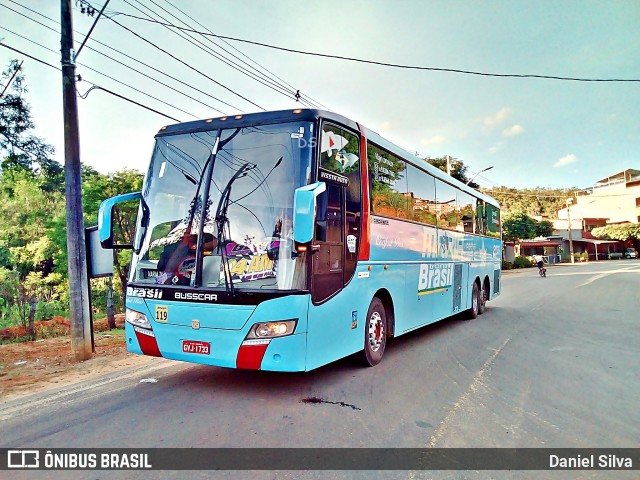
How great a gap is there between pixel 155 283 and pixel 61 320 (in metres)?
→ 9.11

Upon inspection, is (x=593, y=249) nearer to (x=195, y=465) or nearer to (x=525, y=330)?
(x=525, y=330)

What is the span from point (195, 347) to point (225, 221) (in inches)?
58.3

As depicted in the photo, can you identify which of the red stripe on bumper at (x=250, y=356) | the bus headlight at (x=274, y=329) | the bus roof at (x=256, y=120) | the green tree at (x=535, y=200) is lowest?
the red stripe on bumper at (x=250, y=356)

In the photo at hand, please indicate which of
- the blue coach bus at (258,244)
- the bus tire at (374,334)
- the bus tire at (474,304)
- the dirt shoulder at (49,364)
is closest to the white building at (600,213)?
the bus tire at (474,304)

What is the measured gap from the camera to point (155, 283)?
17.6 ft

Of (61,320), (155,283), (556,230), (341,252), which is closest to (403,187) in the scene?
(341,252)

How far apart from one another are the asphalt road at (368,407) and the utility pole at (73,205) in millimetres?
1578

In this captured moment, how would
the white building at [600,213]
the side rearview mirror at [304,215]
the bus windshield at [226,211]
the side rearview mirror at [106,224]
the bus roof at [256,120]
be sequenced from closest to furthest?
1. the side rearview mirror at [304,215]
2. the bus windshield at [226,211]
3. the bus roof at [256,120]
4. the side rearview mirror at [106,224]
5. the white building at [600,213]

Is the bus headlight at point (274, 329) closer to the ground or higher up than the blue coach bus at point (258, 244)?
closer to the ground

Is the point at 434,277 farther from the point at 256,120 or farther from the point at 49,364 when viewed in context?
the point at 49,364

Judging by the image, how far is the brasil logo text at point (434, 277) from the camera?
27.7ft

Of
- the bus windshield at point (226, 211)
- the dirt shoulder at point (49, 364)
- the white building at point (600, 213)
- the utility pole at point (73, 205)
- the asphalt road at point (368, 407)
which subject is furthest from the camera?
the white building at point (600, 213)

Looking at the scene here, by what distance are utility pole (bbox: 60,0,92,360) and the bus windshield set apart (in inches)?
103

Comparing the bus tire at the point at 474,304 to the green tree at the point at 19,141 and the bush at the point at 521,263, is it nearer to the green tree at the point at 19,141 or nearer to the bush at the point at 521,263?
the green tree at the point at 19,141
